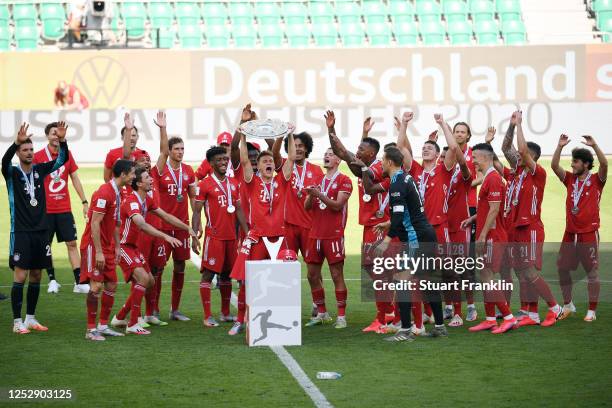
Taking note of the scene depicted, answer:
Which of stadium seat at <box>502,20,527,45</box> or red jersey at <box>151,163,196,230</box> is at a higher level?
stadium seat at <box>502,20,527,45</box>

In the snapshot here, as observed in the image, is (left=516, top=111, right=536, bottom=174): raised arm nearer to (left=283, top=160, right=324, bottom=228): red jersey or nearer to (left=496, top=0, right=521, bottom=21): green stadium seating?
(left=283, top=160, right=324, bottom=228): red jersey

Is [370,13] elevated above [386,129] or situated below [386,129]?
above

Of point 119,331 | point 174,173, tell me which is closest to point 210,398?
point 119,331

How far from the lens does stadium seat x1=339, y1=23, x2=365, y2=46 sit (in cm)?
3338

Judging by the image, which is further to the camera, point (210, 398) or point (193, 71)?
point (193, 71)

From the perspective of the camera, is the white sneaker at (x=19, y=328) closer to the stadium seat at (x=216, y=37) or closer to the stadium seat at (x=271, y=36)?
the stadium seat at (x=216, y=37)

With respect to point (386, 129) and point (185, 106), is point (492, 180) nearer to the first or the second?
point (386, 129)

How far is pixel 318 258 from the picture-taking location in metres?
11.1

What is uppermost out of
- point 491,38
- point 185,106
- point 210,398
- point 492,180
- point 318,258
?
point 491,38

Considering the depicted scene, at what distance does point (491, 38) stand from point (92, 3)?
42.6 feet

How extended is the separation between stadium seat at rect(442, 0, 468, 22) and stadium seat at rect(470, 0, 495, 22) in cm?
27

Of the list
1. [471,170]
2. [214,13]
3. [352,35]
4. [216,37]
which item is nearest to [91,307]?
[471,170]

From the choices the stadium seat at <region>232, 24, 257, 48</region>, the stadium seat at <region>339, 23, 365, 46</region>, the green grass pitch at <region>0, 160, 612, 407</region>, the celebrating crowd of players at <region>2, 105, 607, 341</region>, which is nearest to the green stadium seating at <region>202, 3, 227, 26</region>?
the stadium seat at <region>232, 24, 257, 48</region>

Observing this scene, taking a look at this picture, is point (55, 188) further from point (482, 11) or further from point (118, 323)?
point (482, 11)
